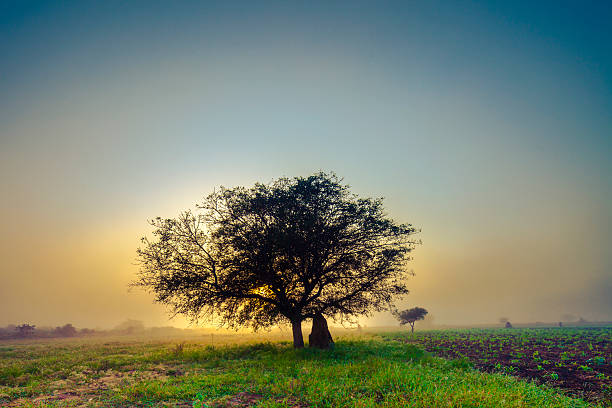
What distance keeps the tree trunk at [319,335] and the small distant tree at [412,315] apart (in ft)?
180

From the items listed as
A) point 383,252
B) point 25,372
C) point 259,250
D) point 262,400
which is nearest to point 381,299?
point 383,252

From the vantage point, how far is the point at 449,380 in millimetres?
13773

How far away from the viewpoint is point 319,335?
2547cm

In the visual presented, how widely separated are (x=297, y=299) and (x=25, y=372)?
60.0ft

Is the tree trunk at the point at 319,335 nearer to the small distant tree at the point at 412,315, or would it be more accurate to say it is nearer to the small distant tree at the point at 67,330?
the small distant tree at the point at 412,315

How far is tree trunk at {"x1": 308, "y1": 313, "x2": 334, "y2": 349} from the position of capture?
83.0 ft

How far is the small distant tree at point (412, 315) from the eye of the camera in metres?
73.2

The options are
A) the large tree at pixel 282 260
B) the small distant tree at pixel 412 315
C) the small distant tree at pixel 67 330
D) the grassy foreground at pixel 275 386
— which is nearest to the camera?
the grassy foreground at pixel 275 386

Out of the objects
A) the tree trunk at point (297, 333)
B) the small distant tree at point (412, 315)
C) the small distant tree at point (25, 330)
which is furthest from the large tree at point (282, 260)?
the small distant tree at point (25, 330)

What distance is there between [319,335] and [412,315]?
187 ft

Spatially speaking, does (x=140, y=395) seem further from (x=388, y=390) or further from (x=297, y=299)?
(x=297, y=299)

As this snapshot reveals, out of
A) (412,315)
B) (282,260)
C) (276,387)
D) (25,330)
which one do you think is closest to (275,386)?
(276,387)

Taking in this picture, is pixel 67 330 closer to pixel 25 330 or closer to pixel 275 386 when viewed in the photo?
pixel 25 330

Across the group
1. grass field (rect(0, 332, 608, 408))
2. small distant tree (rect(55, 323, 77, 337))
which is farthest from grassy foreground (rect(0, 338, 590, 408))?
small distant tree (rect(55, 323, 77, 337))
